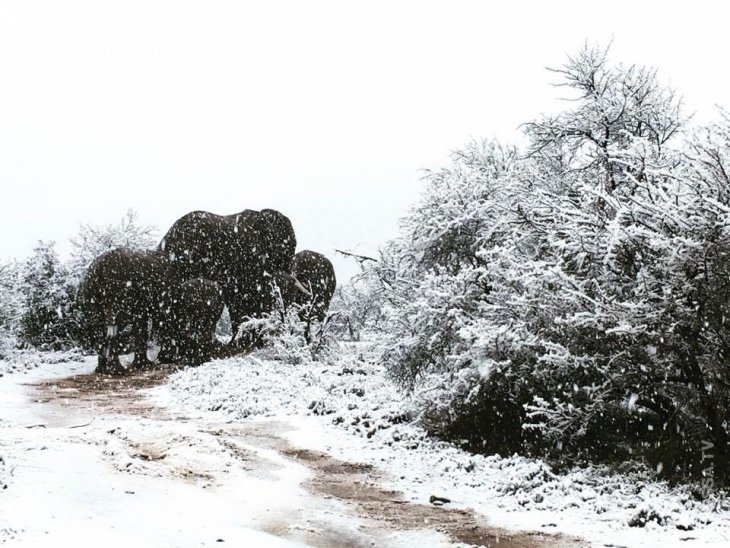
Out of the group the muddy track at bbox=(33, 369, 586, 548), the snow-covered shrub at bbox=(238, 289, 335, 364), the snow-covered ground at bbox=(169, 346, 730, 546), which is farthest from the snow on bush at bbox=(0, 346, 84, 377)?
the snow-covered ground at bbox=(169, 346, 730, 546)

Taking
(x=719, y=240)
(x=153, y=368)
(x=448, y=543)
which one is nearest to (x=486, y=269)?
(x=719, y=240)

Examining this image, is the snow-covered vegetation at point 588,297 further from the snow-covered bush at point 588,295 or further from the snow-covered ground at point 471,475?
the snow-covered ground at point 471,475

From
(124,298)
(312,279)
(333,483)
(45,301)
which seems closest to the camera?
(333,483)

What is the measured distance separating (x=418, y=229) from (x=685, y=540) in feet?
28.3

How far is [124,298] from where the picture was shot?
1102 inches

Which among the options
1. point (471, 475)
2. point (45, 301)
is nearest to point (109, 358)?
point (45, 301)

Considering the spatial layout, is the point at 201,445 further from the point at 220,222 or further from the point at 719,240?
the point at 220,222

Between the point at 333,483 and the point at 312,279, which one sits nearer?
the point at 333,483

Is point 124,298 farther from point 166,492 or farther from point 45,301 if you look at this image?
point 166,492

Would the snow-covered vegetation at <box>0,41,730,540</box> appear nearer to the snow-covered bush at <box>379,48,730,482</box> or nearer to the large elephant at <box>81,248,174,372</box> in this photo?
the snow-covered bush at <box>379,48,730,482</box>

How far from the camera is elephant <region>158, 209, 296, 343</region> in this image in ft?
102

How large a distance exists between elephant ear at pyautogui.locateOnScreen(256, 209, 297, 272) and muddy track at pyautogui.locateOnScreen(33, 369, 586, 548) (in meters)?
15.1

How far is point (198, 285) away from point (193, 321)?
1681 mm

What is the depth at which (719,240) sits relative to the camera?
776 cm
